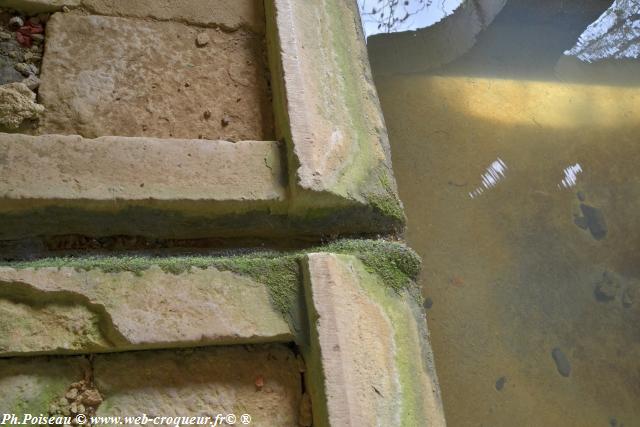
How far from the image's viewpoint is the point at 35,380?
Result: 1383mm

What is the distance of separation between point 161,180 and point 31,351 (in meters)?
0.56

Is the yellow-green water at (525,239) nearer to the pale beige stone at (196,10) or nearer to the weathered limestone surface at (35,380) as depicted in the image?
the pale beige stone at (196,10)

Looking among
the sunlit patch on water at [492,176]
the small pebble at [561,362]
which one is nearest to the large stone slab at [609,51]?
the sunlit patch on water at [492,176]

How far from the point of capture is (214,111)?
1.90 meters

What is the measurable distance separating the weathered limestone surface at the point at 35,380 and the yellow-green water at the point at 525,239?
1.72 m

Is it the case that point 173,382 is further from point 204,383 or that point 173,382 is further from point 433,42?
point 433,42

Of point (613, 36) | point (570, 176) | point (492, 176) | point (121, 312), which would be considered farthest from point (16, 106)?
point (613, 36)

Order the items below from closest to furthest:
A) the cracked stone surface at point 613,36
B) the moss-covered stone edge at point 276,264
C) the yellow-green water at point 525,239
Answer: the moss-covered stone edge at point 276,264, the yellow-green water at point 525,239, the cracked stone surface at point 613,36

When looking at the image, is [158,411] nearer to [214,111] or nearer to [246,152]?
[246,152]

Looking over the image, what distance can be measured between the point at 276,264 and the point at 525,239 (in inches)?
71.8

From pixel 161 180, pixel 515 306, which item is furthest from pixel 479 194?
pixel 161 180

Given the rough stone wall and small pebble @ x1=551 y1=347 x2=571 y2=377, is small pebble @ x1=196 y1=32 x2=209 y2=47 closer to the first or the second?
the rough stone wall

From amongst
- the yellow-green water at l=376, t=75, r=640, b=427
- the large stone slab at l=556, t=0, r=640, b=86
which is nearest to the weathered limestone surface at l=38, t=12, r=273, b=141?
the yellow-green water at l=376, t=75, r=640, b=427

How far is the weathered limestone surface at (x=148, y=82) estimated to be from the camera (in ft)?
5.90
